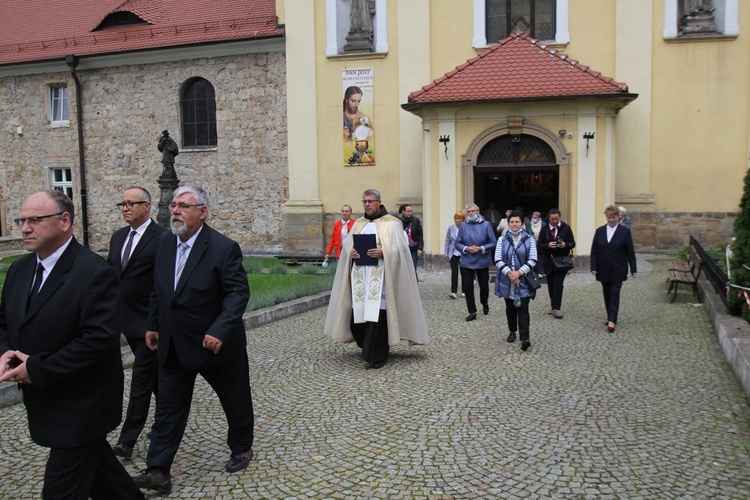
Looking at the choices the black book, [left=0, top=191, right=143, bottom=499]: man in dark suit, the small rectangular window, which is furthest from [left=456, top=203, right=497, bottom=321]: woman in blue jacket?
the small rectangular window

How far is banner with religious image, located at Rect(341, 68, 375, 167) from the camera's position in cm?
1978

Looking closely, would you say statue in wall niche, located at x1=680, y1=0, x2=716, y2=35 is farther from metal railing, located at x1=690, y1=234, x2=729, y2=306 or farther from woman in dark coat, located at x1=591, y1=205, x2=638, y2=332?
woman in dark coat, located at x1=591, y1=205, x2=638, y2=332

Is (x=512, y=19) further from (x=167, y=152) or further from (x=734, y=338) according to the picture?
(x=734, y=338)

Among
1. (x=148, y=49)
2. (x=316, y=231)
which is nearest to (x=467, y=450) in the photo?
(x=316, y=231)

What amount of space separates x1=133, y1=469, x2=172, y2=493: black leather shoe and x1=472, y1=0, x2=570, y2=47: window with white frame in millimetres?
17190

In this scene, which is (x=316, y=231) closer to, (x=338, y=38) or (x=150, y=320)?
(x=338, y=38)

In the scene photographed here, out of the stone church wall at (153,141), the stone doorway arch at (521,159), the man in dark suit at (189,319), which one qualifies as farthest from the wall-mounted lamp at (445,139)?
the man in dark suit at (189,319)

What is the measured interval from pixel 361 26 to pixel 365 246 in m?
13.9

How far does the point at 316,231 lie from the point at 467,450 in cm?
1587

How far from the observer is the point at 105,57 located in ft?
74.2

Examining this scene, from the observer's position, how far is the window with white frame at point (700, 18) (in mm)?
17688

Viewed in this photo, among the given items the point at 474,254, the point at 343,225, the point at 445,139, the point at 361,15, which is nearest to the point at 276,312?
the point at 343,225

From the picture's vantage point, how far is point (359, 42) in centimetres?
1967

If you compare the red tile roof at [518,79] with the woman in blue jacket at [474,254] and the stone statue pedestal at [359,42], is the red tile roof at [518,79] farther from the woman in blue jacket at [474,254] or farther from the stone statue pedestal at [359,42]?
the woman in blue jacket at [474,254]
